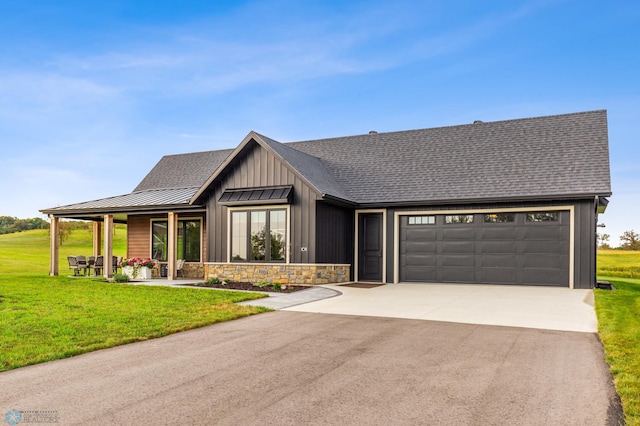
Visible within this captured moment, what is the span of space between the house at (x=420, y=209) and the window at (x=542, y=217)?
3 centimetres

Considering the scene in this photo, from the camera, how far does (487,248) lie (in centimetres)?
1530

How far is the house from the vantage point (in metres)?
14.6

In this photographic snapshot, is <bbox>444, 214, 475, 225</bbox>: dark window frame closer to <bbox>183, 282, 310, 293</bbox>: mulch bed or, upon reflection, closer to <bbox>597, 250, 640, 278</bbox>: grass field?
<bbox>183, 282, 310, 293</bbox>: mulch bed

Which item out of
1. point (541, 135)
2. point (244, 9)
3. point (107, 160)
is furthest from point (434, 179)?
point (107, 160)

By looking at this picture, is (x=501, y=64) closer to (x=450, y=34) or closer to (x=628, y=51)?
(x=450, y=34)

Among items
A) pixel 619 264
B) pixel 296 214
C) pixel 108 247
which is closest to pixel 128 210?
pixel 108 247

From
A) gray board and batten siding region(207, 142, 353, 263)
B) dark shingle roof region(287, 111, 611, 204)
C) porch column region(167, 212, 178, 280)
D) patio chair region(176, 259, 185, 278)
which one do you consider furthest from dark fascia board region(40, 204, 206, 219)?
dark shingle roof region(287, 111, 611, 204)

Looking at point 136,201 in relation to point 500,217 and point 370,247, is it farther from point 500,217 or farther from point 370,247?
point 500,217

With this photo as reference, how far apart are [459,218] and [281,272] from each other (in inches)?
245

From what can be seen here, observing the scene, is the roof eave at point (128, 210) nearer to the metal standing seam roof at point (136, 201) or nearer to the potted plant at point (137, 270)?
the metal standing seam roof at point (136, 201)

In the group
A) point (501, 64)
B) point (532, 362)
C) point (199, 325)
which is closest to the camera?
point (532, 362)

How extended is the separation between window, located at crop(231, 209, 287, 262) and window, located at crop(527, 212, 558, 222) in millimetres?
7899

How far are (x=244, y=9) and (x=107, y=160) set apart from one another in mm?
14438

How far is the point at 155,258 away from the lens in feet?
65.5
